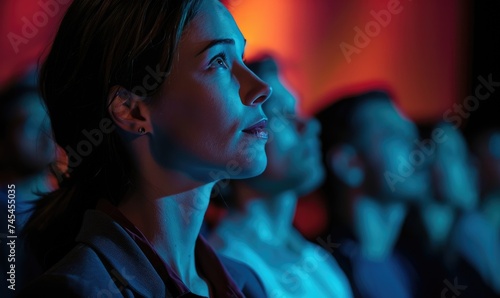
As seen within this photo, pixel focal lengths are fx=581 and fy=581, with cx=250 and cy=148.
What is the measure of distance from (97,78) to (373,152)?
0.67 m

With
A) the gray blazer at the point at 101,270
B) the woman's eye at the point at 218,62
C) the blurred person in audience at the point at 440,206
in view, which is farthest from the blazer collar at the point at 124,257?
the blurred person in audience at the point at 440,206

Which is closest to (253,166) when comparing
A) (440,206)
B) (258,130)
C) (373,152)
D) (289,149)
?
(258,130)

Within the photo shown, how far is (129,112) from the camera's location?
1.12 meters

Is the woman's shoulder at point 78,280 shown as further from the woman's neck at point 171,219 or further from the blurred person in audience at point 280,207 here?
the blurred person in audience at point 280,207

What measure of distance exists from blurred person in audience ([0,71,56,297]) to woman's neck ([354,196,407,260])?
73cm

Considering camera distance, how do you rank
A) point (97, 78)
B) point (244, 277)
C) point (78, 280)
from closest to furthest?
1. point (78, 280)
2. point (97, 78)
3. point (244, 277)

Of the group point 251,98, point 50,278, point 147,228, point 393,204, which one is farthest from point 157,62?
point 393,204

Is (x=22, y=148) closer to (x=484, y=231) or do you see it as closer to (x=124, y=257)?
(x=124, y=257)

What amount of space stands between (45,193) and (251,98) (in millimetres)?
541

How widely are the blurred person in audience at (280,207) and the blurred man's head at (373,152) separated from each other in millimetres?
43

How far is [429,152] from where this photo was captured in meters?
1.38

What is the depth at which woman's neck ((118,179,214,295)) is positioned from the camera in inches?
44.7

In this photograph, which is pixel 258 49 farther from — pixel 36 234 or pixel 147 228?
pixel 36 234

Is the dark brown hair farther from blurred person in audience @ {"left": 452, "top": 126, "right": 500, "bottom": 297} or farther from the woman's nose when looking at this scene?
blurred person in audience @ {"left": 452, "top": 126, "right": 500, "bottom": 297}
